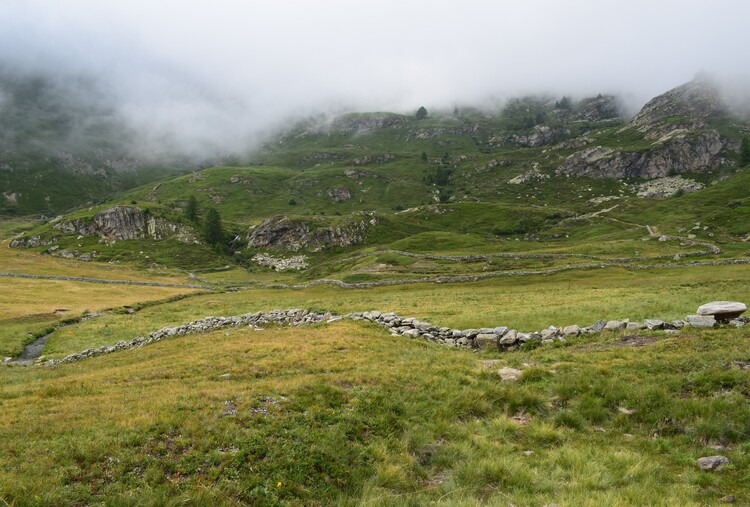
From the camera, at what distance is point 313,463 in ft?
33.3

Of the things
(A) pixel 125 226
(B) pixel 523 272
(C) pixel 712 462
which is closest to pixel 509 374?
(C) pixel 712 462

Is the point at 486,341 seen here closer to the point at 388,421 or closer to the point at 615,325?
the point at 615,325

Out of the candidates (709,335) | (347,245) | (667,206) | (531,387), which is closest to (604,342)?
(709,335)

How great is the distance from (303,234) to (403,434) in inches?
6504

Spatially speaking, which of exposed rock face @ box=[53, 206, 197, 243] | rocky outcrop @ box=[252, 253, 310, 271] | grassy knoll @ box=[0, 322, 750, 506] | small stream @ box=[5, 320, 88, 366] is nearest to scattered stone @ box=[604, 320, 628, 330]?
grassy knoll @ box=[0, 322, 750, 506]

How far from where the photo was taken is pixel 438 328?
1174 inches

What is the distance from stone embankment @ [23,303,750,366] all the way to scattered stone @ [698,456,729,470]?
43.7ft

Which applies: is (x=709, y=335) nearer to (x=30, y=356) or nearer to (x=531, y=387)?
(x=531, y=387)

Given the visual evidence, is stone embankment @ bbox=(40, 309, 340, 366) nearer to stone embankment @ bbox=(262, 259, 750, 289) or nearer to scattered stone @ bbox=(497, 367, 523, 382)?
Result: scattered stone @ bbox=(497, 367, 523, 382)

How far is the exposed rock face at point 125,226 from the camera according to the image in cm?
18412

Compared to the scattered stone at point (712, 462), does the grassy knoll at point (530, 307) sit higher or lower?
lower

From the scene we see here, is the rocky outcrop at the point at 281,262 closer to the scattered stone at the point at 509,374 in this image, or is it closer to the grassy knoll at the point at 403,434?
the grassy knoll at the point at 403,434

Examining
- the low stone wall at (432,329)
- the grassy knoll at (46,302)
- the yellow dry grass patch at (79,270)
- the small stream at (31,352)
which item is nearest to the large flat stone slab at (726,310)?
the low stone wall at (432,329)

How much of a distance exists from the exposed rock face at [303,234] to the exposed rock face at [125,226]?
112 ft
